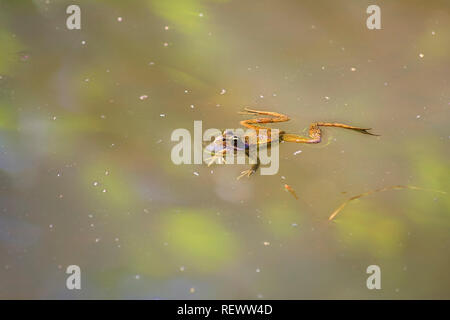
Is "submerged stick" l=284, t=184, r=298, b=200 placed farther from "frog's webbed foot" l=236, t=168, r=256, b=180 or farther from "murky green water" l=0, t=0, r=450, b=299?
"frog's webbed foot" l=236, t=168, r=256, b=180

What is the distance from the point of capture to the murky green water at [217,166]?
1.39 metres

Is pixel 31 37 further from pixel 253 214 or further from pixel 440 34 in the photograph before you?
pixel 440 34

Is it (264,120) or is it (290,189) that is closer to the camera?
(290,189)

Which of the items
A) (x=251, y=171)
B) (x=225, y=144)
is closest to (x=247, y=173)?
(x=251, y=171)

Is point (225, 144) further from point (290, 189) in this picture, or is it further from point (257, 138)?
point (290, 189)

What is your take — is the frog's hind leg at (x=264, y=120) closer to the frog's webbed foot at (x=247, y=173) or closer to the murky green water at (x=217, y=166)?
the murky green water at (x=217, y=166)

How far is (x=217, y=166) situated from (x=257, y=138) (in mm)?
180

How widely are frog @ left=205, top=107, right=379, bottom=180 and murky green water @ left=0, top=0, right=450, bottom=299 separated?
Result: 1.1 inches

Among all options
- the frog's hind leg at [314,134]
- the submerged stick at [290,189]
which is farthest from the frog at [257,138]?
the submerged stick at [290,189]

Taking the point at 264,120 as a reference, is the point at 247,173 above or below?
below

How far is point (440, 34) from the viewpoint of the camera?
179 centimetres

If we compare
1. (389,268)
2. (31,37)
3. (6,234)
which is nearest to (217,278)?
(389,268)

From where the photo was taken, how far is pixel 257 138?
160 cm

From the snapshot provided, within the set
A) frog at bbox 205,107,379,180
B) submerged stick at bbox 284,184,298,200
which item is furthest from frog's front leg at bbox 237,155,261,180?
submerged stick at bbox 284,184,298,200
